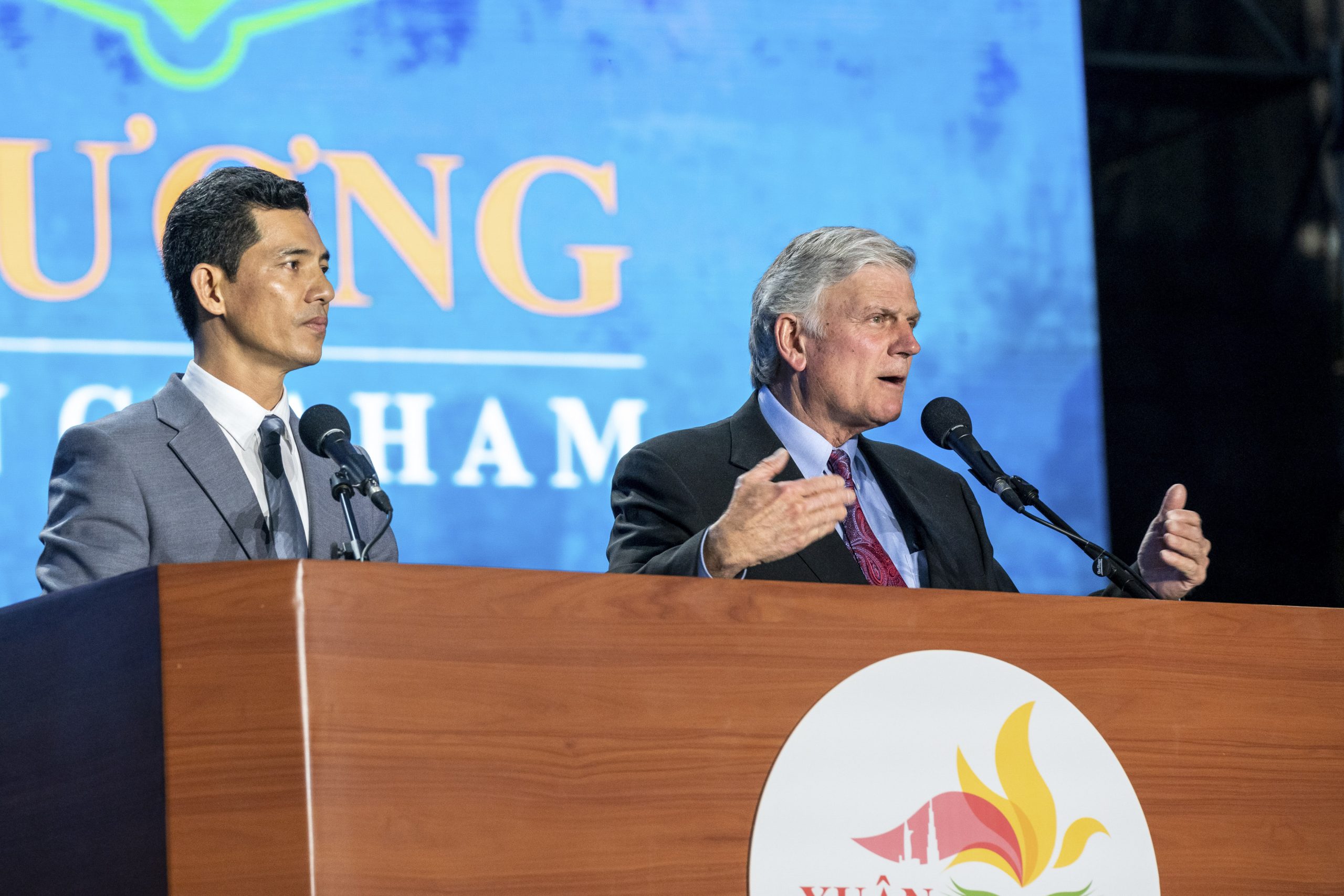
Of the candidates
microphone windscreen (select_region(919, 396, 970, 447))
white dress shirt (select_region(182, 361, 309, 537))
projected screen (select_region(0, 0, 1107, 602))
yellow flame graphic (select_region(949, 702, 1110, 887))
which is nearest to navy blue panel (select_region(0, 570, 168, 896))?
white dress shirt (select_region(182, 361, 309, 537))

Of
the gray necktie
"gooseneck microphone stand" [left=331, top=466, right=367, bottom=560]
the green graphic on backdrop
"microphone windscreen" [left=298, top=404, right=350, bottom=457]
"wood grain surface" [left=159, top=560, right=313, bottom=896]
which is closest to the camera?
"wood grain surface" [left=159, top=560, right=313, bottom=896]

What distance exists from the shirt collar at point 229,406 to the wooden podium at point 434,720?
775 millimetres

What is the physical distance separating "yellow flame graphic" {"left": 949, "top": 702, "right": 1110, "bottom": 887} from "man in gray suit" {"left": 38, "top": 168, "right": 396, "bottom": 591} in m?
1.03

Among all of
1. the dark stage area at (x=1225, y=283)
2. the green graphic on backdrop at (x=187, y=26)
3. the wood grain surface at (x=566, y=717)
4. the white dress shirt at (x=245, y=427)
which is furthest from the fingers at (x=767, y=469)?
the dark stage area at (x=1225, y=283)

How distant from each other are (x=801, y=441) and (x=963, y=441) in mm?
478

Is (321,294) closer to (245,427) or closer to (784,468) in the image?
(245,427)

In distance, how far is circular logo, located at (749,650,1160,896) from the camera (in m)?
1.74

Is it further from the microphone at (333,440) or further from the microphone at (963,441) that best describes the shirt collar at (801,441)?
the microphone at (333,440)

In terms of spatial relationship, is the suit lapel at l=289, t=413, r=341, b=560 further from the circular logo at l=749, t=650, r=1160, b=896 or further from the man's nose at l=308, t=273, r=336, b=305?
the circular logo at l=749, t=650, r=1160, b=896

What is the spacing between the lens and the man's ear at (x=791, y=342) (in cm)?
304

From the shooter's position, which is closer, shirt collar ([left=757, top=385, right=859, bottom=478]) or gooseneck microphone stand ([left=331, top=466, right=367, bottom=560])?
gooseneck microphone stand ([left=331, top=466, right=367, bottom=560])

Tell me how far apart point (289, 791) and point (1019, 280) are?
3.10m

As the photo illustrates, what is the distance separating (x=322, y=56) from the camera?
12.3 feet

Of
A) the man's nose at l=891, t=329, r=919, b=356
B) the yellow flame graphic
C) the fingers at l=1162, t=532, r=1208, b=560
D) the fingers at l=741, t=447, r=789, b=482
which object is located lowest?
the yellow flame graphic
